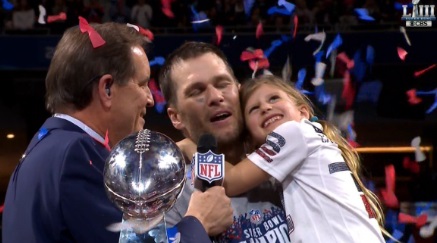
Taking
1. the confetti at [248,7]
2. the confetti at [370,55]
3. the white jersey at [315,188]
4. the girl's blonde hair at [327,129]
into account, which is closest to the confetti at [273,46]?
the confetti at [248,7]

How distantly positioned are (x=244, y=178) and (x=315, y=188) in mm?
197

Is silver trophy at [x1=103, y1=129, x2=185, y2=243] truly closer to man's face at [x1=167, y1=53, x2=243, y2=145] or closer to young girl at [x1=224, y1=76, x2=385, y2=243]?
young girl at [x1=224, y1=76, x2=385, y2=243]

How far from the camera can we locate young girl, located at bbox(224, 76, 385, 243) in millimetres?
2057

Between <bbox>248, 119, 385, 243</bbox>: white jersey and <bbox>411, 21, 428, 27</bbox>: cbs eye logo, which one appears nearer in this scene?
<bbox>248, 119, 385, 243</bbox>: white jersey

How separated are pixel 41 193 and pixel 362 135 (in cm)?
678

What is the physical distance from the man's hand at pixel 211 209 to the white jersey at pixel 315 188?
1.50 ft

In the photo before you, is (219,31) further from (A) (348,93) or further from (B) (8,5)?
(B) (8,5)

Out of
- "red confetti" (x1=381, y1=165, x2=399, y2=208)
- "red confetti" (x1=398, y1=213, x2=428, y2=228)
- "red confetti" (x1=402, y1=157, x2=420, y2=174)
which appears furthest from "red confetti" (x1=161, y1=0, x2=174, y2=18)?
"red confetti" (x1=398, y1=213, x2=428, y2=228)

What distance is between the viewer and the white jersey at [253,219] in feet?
6.84

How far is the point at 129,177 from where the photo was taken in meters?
1.20

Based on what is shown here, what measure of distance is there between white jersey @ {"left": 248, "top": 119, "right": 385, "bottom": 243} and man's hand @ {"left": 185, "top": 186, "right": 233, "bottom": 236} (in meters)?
0.46

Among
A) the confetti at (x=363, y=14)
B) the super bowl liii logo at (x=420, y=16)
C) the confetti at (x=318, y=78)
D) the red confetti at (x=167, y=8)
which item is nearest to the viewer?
the confetti at (x=318, y=78)

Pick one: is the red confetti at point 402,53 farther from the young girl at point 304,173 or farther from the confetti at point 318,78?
the young girl at point 304,173

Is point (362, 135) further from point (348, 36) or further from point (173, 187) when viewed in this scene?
point (173, 187)
